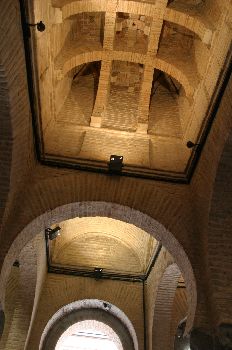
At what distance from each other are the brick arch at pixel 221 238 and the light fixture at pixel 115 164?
1346mm

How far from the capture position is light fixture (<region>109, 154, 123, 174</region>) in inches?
231

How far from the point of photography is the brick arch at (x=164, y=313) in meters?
7.61

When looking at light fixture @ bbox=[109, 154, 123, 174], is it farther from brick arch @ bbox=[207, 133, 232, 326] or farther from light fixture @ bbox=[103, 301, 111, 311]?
light fixture @ bbox=[103, 301, 111, 311]

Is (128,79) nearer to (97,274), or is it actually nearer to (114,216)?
(114,216)

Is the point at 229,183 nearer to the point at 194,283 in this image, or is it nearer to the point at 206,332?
the point at 194,283

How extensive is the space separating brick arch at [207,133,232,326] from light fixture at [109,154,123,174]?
1.35 metres

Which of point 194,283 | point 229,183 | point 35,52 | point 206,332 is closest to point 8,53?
point 35,52

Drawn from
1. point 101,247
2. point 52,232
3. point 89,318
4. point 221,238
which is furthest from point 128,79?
point 89,318

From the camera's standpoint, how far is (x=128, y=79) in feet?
24.3

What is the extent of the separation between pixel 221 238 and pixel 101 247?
432 centimetres

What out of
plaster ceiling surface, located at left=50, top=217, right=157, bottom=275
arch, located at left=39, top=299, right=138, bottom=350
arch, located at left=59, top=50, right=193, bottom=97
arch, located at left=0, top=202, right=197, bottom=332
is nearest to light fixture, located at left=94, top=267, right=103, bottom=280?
plaster ceiling surface, located at left=50, top=217, right=157, bottom=275

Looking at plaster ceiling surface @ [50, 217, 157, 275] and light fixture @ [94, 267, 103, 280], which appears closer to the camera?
light fixture @ [94, 267, 103, 280]

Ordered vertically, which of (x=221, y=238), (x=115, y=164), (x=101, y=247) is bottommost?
(x=221, y=238)

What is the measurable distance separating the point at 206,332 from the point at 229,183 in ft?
5.63
